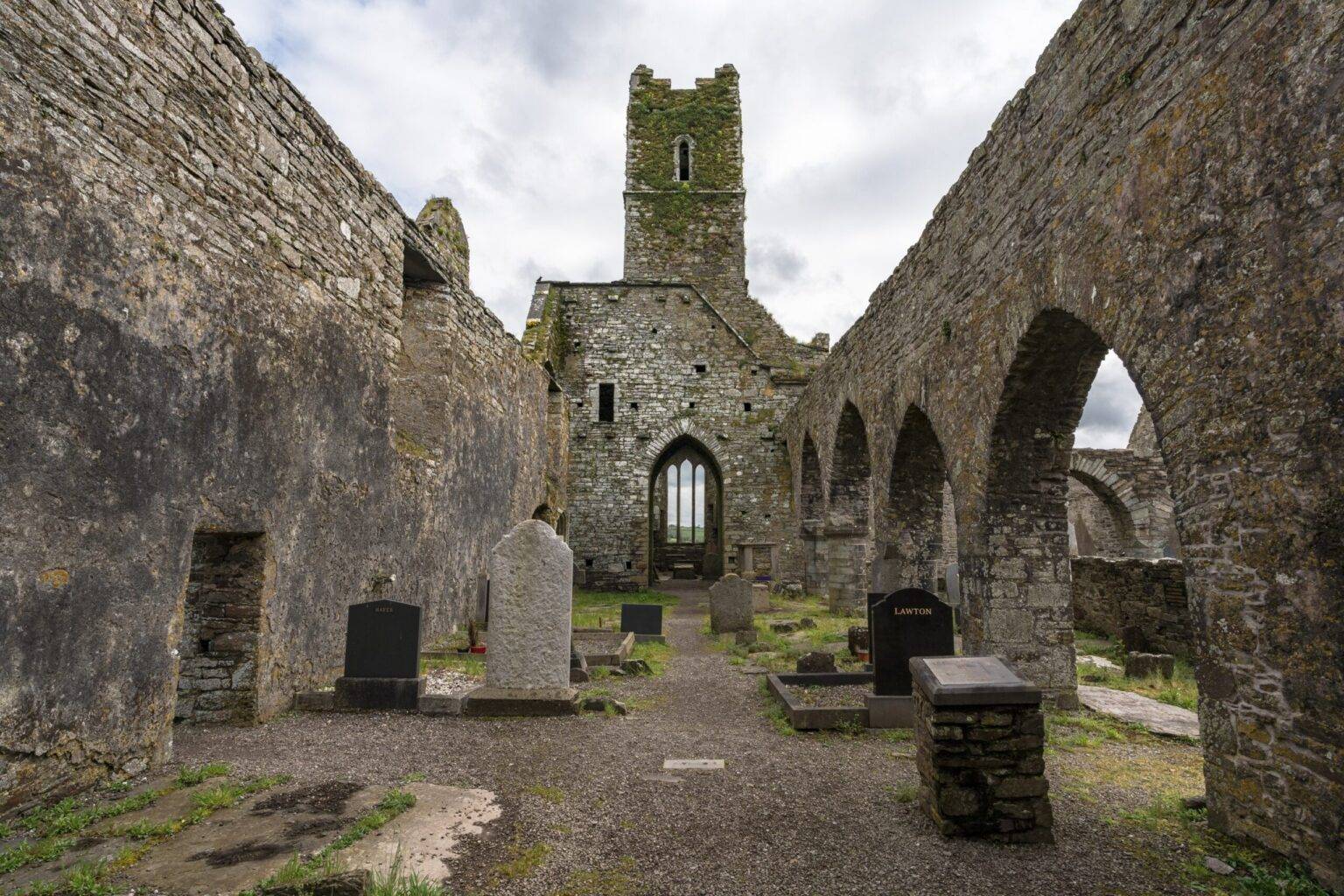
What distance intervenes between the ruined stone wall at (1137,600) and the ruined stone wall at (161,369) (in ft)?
31.2

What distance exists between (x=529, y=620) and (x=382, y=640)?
129cm

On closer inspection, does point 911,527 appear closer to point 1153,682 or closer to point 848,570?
point 848,570

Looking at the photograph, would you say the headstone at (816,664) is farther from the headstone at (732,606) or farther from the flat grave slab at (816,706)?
the headstone at (732,606)

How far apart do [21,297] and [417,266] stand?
592cm

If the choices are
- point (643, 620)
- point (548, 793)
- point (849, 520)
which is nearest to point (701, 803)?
point (548, 793)

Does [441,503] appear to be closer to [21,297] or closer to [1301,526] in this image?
[21,297]

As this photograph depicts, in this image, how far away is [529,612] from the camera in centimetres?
648

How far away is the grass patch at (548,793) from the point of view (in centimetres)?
417

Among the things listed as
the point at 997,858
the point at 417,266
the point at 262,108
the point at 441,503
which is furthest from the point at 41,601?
the point at 417,266

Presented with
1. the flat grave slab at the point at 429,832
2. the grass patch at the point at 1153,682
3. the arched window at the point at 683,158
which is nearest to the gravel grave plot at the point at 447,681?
the flat grave slab at the point at 429,832

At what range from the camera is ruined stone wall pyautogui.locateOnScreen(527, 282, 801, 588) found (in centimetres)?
1898

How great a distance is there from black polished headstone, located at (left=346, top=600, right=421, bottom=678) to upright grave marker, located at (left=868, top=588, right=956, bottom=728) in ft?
13.0

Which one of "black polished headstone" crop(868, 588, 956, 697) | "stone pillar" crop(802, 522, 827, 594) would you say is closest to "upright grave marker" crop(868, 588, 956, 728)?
"black polished headstone" crop(868, 588, 956, 697)

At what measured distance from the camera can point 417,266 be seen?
30.4ft
